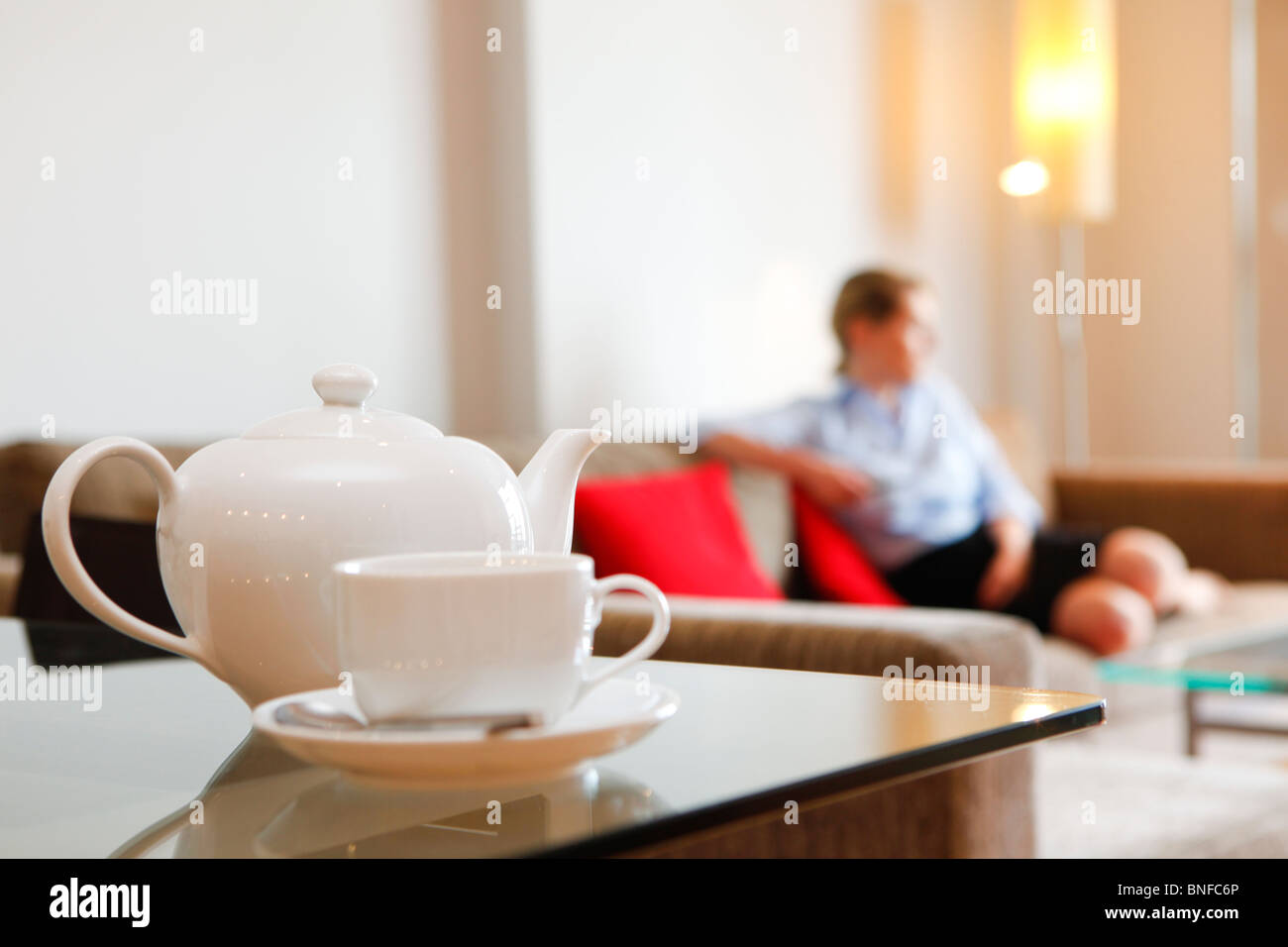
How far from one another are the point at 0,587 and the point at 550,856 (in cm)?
118

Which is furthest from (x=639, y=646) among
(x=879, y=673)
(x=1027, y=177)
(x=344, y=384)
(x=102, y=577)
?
(x=1027, y=177)

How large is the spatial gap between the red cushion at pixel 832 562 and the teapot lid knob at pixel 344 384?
6.33ft

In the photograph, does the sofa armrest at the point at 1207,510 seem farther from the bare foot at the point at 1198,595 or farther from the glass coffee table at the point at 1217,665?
the glass coffee table at the point at 1217,665

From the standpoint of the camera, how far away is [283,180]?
7.40ft

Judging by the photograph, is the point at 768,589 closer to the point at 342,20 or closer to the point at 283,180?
the point at 283,180

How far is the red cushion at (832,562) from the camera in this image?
263cm

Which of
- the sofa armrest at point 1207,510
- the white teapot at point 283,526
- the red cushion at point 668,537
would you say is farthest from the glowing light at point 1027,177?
the white teapot at point 283,526

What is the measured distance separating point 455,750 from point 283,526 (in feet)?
0.58

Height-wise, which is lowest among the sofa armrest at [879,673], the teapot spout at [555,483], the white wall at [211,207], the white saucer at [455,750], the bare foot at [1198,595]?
the bare foot at [1198,595]

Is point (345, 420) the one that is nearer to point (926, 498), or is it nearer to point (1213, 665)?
point (1213, 665)

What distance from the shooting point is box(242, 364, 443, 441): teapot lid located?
2.26ft

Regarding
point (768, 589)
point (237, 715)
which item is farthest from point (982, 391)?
point (237, 715)

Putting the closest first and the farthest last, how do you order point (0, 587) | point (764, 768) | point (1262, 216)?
1. point (764, 768)
2. point (0, 587)
3. point (1262, 216)

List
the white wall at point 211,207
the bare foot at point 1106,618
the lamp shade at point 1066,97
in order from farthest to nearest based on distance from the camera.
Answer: the lamp shade at point 1066,97 → the bare foot at point 1106,618 → the white wall at point 211,207
